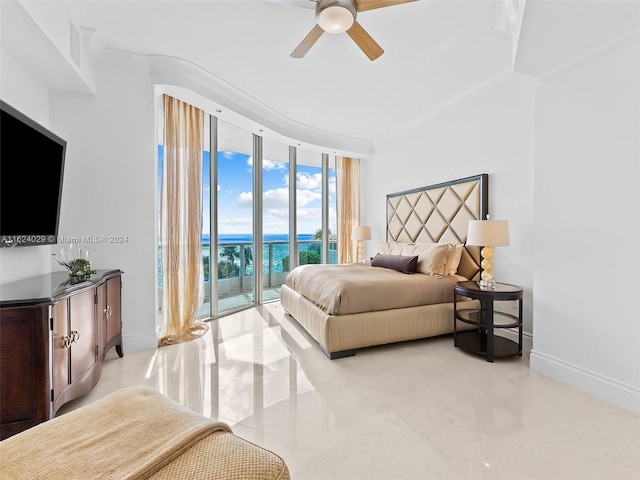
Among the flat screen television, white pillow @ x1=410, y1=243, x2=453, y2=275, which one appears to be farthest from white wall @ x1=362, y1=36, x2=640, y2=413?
the flat screen television

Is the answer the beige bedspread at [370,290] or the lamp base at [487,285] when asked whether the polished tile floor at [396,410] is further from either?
the lamp base at [487,285]

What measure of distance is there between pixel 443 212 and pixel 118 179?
12.5 feet

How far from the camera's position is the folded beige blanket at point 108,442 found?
0.78 meters

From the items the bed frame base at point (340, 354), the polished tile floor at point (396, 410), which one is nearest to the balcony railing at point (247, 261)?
the polished tile floor at point (396, 410)

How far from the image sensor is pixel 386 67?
3.20 m

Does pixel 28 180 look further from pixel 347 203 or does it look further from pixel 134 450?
pixel 347 203

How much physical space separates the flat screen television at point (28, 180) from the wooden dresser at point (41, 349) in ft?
1.31

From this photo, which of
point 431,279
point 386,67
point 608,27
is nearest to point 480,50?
point 386,67

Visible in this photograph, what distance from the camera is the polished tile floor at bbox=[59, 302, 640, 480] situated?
154 cm

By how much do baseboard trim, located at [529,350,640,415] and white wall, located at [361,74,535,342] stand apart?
58 centimetres

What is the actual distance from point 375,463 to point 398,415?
1.52 ft

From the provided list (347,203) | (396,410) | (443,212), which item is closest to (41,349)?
Result: (396,410)

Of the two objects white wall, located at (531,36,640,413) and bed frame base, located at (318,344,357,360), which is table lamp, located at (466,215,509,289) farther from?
bed frame base, located at (318,344,357,360)

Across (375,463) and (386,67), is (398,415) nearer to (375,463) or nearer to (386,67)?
(375,463)
